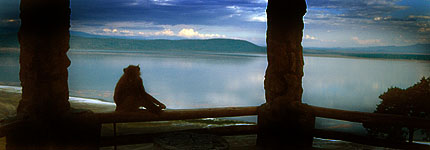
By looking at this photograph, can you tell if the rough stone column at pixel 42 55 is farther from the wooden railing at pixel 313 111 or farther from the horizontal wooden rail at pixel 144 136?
the horizontal wooden rail at pixel 144 136

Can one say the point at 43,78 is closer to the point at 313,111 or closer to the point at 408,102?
the point at 313,111

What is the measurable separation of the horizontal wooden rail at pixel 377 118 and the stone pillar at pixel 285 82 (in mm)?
251

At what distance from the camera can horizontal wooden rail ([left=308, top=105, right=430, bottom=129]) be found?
14.1 ft

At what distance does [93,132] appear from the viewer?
4113 millimetres

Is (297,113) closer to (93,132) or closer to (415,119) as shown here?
(415,119)

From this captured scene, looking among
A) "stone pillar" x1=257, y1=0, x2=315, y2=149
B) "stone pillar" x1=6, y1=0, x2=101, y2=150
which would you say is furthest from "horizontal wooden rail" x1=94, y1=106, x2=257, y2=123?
"stone pillar" x1=6, y1=0, x2=101, y2=150

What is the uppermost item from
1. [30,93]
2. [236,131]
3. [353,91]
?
[30,93]

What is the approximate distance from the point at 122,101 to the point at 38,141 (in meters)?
1.16

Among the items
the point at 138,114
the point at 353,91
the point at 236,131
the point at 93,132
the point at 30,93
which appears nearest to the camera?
the point at 30,93

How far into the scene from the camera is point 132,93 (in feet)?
14.6

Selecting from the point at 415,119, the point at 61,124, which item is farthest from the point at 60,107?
the point at 415,119

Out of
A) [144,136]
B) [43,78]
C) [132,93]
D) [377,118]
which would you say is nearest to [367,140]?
[377,118]

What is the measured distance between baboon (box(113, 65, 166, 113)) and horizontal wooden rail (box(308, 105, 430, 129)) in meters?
2.46

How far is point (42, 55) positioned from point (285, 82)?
3264mm
